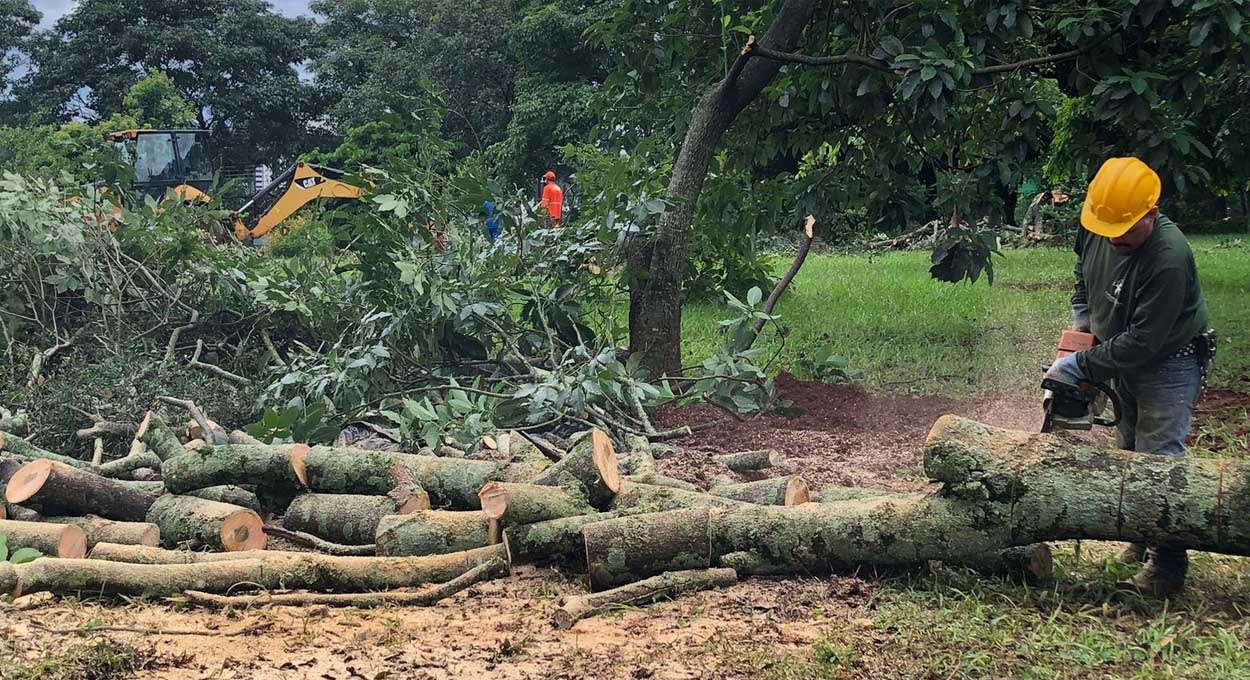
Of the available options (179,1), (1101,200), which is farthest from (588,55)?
(1101,200)

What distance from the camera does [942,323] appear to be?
9.59 metres

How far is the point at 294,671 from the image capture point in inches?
117

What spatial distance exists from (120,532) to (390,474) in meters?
Answer: 1.08

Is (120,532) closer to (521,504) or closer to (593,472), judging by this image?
(521,504)

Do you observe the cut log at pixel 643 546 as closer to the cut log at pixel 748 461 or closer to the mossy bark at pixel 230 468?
the cut log at pixel 748 461

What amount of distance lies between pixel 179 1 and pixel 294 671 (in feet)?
129

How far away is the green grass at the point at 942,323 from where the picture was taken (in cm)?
750

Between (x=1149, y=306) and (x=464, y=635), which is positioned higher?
(x=1149, y=306)

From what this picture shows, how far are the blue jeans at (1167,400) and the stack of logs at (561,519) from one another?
28 centimetres

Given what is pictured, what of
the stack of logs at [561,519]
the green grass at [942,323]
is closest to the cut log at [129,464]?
the stack of logs at [561,519]

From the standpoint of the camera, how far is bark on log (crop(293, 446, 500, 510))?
13.8 feet

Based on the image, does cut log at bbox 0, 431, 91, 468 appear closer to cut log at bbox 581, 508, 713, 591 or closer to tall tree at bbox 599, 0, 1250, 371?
cut log at bbox 581, 508, 713, 591

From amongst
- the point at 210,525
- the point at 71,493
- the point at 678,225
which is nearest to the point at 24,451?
the point at 71,493

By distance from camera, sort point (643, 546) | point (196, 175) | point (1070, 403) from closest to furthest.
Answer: point (643, 546) → point (1070, 403) → point (196, 175)
